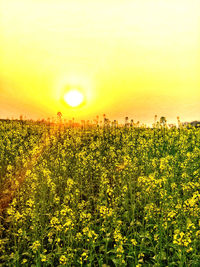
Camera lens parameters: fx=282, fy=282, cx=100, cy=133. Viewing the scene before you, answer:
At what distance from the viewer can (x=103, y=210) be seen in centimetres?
554

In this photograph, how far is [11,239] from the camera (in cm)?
698

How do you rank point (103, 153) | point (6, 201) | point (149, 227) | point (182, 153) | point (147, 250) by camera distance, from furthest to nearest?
point (103, 153) < point (182, 153) < point (6, 201) < point (149, 227) < point (147, 250)

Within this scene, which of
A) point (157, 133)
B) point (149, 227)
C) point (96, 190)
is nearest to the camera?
point (149, 227)

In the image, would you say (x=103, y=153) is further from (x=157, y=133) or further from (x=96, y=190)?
(x=157, y=133)

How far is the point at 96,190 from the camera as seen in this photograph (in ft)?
31.0

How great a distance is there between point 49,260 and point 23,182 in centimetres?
440

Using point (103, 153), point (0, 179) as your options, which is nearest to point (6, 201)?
point (0, 179)

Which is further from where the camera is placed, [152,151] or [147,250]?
[152,151]

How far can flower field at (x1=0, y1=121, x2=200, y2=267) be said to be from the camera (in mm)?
5492

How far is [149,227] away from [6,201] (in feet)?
14.9

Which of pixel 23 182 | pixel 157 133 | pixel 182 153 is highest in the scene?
pixel 157 133

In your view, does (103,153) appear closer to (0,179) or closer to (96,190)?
(96,190)

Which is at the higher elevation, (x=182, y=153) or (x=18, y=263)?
(x=182, y=153)

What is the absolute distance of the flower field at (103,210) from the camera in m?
5.49
